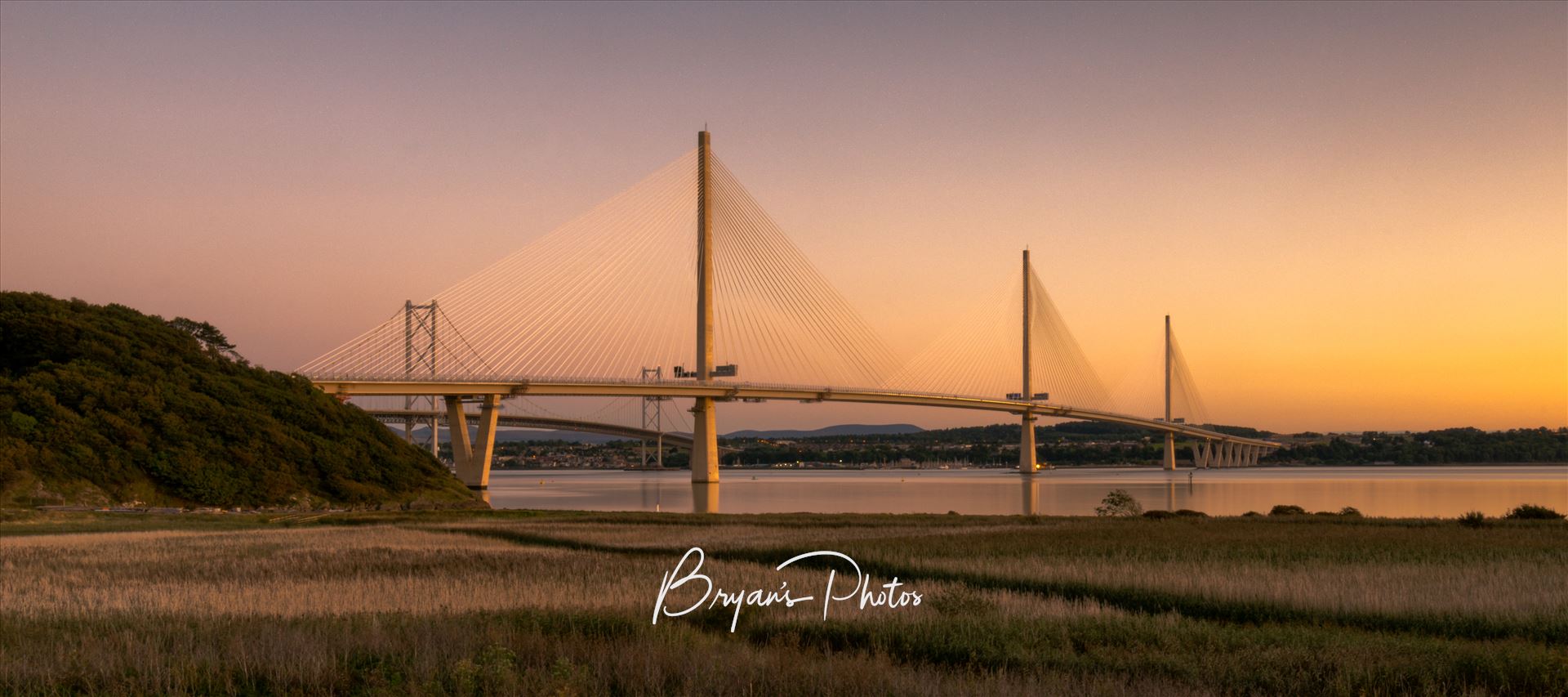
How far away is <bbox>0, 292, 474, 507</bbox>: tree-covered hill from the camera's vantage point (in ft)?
142

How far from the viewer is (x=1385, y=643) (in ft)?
35.9

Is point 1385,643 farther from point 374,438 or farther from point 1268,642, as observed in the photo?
point 374,438

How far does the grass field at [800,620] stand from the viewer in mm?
9312

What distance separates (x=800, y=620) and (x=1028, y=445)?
11338 cm

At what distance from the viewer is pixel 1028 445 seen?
4828 inches

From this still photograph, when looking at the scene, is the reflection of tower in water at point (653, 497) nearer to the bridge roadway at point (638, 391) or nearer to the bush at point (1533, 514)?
the bridge roadway at point (638, 391)

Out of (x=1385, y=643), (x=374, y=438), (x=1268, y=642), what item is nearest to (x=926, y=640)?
(x=1268, y=642)

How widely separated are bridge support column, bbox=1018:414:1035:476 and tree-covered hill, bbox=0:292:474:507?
7303cm

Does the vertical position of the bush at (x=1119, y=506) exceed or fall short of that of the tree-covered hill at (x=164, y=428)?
it falls short

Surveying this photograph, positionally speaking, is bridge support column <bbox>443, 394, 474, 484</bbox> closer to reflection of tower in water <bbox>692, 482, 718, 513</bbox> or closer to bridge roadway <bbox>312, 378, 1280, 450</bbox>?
bridge roadway <bbox>312, 378, 1280, 450</bbox>

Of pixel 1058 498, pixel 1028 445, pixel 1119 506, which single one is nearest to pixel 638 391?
pixel 1058 498

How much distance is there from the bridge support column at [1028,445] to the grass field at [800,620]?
3734 inches

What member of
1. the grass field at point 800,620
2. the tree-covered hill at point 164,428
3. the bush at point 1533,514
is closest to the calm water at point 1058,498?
the tree-covered hill at point 164,428

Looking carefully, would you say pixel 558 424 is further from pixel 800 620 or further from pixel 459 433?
pixel 800 620
